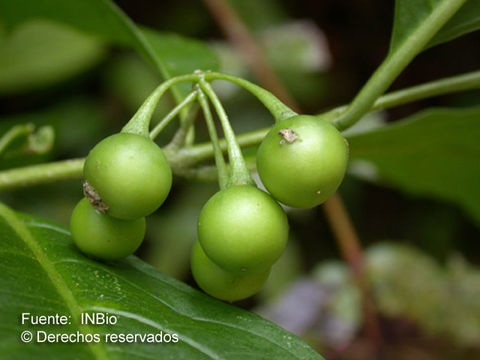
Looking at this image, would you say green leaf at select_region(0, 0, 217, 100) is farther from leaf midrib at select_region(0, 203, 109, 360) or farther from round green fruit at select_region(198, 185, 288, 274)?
round green fruit at select_region(198, 185, 288, 274)

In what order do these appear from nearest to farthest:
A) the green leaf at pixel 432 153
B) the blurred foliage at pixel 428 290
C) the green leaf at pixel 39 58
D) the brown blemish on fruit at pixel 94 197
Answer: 1. the brown blemish on fruit at pixel 94 197
2. the green leaf at pixel 432 153
3. the blurred foliage at pixel 428 290
4. the green leaf at pixel 39 58

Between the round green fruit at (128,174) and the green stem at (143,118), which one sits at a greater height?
the green stem at (143,118)

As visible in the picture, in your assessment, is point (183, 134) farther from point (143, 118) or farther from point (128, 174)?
point (128, 174)

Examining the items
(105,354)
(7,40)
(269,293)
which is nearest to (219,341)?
(105,354)

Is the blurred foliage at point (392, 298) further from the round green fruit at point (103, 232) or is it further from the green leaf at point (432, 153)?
the round green fruit at point (103, 232)

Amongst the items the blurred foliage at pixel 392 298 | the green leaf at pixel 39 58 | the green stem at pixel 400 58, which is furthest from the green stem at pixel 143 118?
→ the green leaf at pixel 39 58

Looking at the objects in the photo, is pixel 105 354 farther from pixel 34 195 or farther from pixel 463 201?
pixel 34 195

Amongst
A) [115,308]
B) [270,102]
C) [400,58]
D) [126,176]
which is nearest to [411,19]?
[400,58]
